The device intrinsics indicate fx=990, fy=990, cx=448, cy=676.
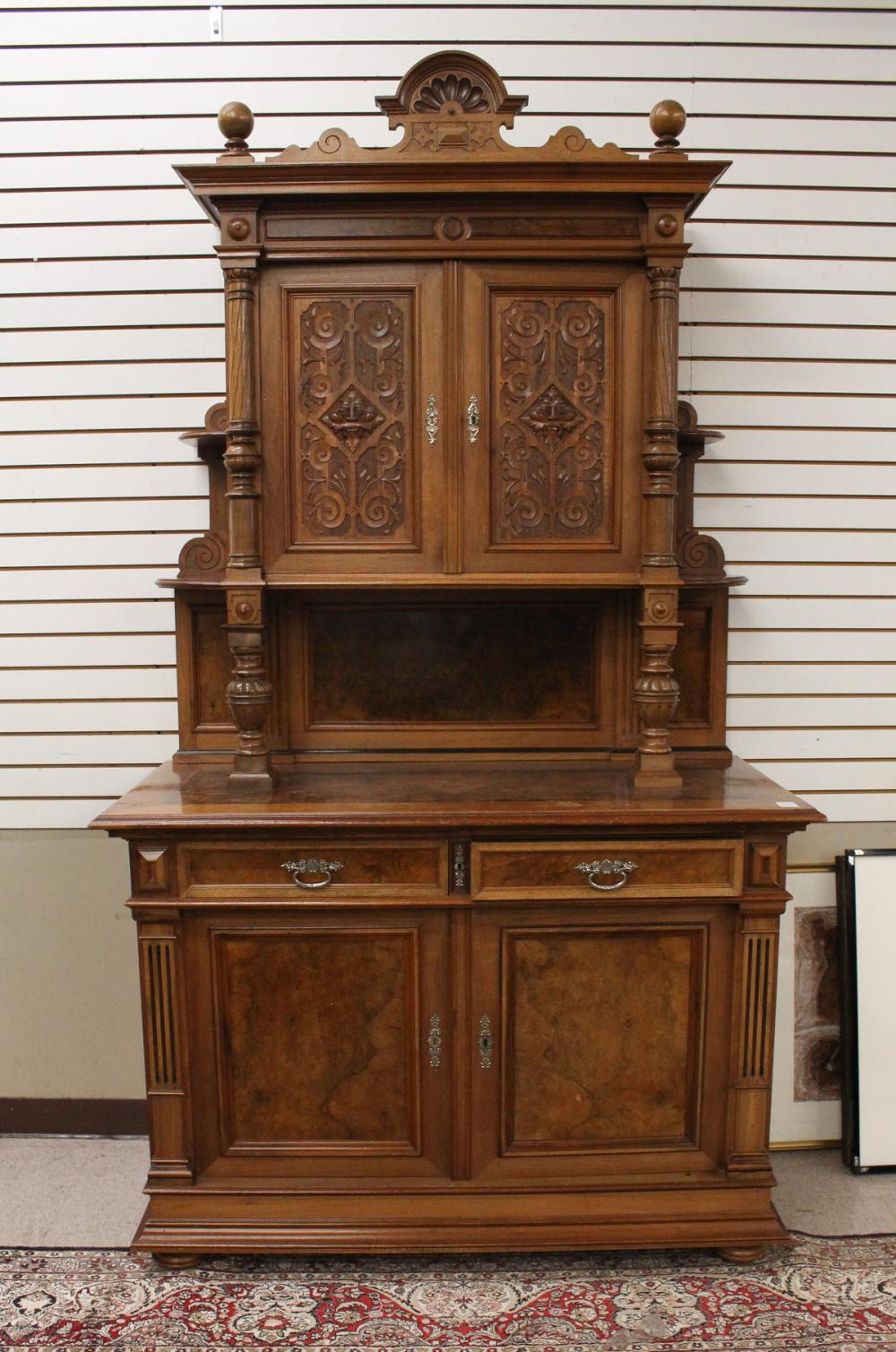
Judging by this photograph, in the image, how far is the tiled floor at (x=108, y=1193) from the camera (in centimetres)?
286

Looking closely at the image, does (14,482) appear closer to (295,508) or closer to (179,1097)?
(295,508)

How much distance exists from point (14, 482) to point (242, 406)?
1.02 metres

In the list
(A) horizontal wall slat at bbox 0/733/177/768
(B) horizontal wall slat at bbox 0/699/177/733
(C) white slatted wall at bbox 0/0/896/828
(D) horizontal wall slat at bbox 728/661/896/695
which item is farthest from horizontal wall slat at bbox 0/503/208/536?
(D) horizontal wall slat at bbox 728/661/896/695

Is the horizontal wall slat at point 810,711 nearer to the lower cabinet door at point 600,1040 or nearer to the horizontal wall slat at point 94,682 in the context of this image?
the lower cabinet door at point 600,1040

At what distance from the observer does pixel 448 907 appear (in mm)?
2592

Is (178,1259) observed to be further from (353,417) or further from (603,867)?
(353,417)

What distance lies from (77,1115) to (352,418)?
8.12ft

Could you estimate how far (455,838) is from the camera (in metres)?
2.56

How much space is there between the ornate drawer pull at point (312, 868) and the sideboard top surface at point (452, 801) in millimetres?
110

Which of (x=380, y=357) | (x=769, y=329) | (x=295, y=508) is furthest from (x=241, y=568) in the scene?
(x=769, y=329)

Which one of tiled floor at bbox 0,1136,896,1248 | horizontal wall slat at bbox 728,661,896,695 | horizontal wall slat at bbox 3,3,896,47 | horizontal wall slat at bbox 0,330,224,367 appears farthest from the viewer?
horizontal wall slat at bbox 728,661,896,695

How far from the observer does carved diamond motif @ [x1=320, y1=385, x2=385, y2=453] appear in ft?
8.90

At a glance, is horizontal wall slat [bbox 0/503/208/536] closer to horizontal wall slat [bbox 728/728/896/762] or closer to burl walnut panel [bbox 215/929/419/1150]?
burl walnut panel [bbox 215/929/419/1150]

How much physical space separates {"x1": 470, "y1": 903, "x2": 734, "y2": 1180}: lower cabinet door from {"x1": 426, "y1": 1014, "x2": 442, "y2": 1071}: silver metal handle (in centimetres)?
10
